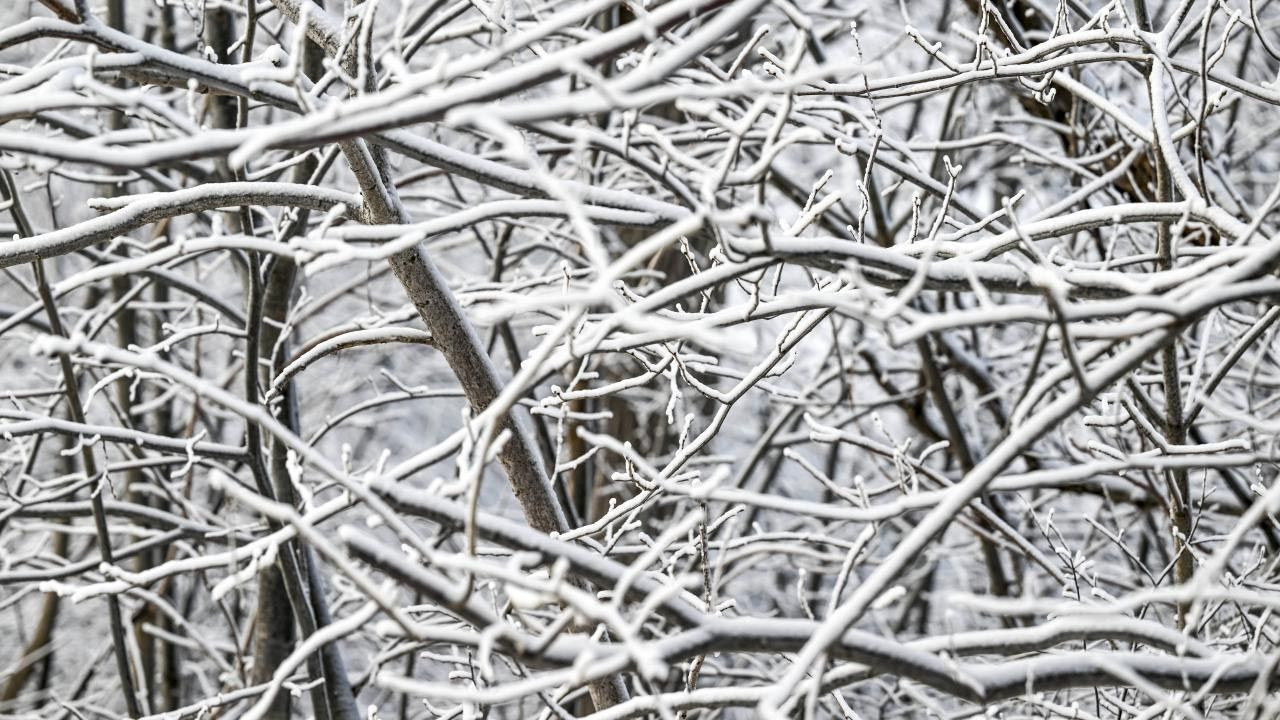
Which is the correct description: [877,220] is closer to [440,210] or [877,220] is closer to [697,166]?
[440,210]

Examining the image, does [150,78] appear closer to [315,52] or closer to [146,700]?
[315,52]

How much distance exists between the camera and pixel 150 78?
6.07 ft

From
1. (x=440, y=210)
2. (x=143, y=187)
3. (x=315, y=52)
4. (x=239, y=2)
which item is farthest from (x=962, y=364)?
(x=143, y=187)

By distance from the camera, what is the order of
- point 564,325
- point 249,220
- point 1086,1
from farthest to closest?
point 1086,1
point 249,220
point 564,325

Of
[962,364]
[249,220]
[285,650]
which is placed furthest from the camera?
[962,364]

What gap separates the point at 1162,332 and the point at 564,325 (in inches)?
26.8

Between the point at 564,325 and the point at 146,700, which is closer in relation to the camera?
the point at 564,325

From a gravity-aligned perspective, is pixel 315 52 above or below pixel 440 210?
below

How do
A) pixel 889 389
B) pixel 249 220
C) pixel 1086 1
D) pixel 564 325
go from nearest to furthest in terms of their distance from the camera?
1. pixel 564 325
2. pixel 249 220
3. pixel 1086 1
4. pixel 889 389

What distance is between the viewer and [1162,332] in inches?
49.4

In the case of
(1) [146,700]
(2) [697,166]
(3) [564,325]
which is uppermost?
(2) [697,166]

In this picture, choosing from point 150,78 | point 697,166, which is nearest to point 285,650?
point 150,78

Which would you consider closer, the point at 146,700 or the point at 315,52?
the point at 315,52

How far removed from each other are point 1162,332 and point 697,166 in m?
0.59
